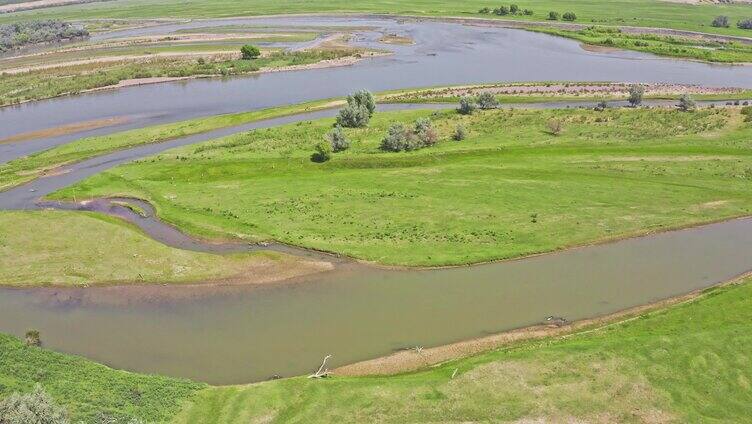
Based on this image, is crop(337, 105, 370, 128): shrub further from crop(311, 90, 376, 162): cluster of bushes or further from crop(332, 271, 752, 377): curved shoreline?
crop(332, 271, 752, 377): curved shoreline

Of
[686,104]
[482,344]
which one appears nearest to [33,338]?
[482,344]

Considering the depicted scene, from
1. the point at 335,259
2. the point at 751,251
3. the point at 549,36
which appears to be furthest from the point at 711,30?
the point at 335,259

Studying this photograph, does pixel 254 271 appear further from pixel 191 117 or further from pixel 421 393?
pixel 191 117

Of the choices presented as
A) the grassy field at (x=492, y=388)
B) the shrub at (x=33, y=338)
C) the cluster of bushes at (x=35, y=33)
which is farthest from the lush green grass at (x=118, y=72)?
the grassy field at (x=492, y=388)

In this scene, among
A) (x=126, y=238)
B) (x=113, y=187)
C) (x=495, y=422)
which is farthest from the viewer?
(x=113, y=187)

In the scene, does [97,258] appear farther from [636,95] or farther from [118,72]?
[118,72]
